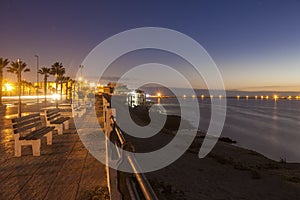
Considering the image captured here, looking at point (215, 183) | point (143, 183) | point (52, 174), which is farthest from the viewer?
point (215, 183)

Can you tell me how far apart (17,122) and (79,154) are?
1.82m

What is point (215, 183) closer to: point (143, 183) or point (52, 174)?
point (52, 174)

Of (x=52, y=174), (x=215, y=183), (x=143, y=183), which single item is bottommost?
(x=215, y=183)

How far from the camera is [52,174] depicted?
5.13m

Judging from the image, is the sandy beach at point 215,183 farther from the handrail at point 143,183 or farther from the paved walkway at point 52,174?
the handrail at point 143,183

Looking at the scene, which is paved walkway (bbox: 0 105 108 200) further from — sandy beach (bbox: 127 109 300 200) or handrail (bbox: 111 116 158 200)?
sandy beach (bbox: 127 109 300 200)

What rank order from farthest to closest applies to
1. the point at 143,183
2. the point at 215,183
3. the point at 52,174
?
the point at 215,183 → the point at 52,174 → the point at 143,183

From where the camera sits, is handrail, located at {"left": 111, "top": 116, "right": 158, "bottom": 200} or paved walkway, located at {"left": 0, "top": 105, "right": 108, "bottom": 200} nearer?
handrail, located at {"left": 111, "top": 116, "right": 158, "bottom": 200}

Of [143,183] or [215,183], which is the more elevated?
[143,183]

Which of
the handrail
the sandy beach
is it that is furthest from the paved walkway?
the sandy beach

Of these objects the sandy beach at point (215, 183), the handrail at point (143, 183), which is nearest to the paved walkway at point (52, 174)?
the handrail at point (143, 183)

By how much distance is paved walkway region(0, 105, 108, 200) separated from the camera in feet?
13.8

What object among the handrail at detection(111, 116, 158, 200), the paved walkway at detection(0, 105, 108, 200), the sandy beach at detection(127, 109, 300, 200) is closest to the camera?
the handrail at detection(111, 116, 158, 200)

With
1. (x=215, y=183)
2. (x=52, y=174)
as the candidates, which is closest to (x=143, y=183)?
(x=52, y=174)
